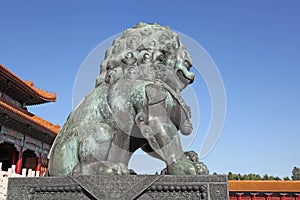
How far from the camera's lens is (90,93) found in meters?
2.52

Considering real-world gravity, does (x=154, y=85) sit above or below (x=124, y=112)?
above

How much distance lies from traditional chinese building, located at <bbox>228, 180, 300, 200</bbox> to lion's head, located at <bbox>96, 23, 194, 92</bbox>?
18.7 meters

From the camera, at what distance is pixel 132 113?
2.26 m

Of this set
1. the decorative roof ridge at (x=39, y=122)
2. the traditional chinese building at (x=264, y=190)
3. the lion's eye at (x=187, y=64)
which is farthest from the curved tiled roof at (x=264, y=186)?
the lion's eye at (x=187, y=64)

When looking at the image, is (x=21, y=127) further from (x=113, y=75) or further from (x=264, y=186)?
(x=264, y=186)

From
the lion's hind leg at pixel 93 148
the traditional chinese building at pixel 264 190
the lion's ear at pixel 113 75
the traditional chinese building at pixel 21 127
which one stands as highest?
the traditional chinese building at pixel 21 127

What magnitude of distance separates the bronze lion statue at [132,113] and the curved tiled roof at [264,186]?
18756mm

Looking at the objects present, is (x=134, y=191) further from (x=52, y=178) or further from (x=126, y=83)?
(x=126, y=83)

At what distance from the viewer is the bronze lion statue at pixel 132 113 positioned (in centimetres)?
214

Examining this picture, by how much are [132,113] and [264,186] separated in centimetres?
1994

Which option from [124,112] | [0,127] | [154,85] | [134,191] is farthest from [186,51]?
[0,127]

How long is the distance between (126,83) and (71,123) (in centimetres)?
50

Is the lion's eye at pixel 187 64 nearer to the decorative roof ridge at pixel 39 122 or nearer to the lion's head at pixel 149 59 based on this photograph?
the lion's head at pixel 149 59

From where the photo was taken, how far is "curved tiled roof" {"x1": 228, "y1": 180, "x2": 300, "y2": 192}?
19688 mm
